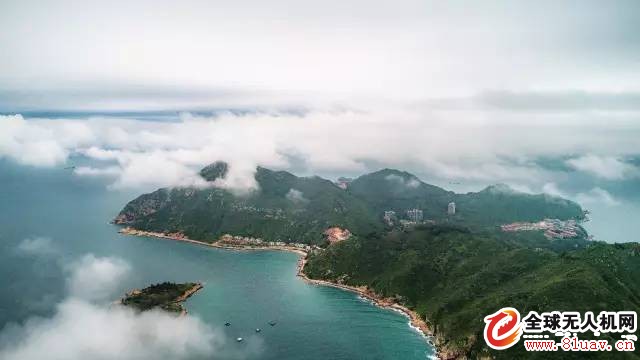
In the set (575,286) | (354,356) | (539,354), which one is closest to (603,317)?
(539,354)

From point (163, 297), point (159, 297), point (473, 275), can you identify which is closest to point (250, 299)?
point (163, 297)

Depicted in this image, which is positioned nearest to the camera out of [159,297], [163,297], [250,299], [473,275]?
[473,275]

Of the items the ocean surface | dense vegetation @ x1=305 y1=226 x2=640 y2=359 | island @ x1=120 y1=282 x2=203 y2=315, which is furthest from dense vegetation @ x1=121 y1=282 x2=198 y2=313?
dense vegetation @ x1=305 y1=226 x2=640 y2=359

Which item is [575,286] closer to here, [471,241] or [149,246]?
[471,241]

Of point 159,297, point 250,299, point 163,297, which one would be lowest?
point 250,299

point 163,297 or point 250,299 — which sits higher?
point 163,297

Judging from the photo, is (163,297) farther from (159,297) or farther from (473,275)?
(473,275)
